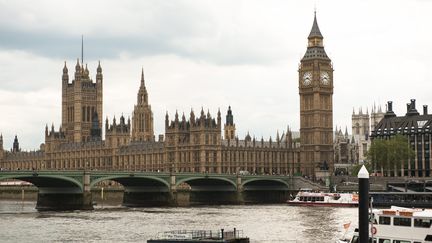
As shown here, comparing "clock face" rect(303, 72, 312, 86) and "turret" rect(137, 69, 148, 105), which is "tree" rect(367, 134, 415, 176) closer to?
"clock face" rect(303, 72, 312, 86)

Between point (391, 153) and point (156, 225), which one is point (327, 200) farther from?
point (156, 225)

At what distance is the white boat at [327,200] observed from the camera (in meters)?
99.7

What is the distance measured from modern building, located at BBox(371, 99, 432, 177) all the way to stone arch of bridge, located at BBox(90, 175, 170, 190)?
141ft

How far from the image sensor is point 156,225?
66.9m

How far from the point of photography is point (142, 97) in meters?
188

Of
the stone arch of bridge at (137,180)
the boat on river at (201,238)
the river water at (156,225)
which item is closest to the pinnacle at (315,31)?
the stone arch of bridge at (137,180)

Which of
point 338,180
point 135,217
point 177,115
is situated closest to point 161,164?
point 177,115

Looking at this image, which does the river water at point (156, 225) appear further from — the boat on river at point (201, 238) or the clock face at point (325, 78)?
the clock face at point (325, 78)

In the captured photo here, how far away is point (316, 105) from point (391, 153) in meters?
24.9

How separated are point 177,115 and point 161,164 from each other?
9.73 m

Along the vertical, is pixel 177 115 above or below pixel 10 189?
above

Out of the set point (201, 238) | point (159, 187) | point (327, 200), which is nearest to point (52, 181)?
point (159, 187)

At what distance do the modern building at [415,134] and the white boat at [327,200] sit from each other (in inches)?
1158

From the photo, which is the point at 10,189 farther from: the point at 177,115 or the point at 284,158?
the point at 284,158
